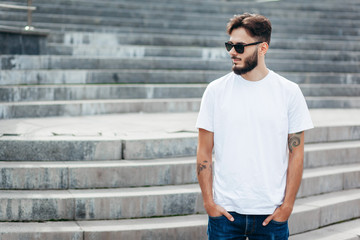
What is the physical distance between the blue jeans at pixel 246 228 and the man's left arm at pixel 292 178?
4 centimetres

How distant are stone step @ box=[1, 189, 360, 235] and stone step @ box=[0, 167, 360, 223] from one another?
0.08 m

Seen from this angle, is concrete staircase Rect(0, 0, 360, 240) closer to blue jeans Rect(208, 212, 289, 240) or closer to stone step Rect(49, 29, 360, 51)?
stone step Rect(49, 29, 360, 51)

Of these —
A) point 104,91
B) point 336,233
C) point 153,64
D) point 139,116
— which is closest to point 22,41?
point 104,91

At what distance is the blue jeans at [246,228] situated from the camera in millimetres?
2689

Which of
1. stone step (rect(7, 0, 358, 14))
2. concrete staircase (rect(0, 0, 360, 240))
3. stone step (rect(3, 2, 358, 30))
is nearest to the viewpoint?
concrete staircase (rect(0, 0, 360, 240))

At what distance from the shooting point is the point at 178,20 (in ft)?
37.2

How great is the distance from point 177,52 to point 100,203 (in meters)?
5.38

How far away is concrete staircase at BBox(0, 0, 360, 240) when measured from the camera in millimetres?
4469

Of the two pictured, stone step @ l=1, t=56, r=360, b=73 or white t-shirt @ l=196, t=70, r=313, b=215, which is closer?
white t-shirt @ l=196, t=70, r=313, b=215

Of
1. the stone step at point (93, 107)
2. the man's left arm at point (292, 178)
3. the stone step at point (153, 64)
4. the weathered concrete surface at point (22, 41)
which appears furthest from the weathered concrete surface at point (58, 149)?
the weathered concrete surface at point (22, 41)

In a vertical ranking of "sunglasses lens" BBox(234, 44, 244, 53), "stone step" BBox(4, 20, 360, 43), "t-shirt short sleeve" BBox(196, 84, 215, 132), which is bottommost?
"t-shirt short sleeve" BBox(196, 84, 215, 132)

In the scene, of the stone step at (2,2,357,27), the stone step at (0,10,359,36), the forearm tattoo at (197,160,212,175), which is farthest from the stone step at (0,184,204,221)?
the stone step at (2,2,357,27)

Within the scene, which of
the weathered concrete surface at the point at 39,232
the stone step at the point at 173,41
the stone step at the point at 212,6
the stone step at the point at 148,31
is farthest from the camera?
the stone step at the point at 212,6

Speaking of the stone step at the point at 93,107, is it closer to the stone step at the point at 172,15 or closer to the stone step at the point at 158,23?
the stone step at the point at 158,23
